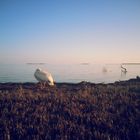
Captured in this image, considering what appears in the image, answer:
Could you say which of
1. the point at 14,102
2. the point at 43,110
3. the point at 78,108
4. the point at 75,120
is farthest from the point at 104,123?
the point at 14,102

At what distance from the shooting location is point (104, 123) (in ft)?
26.1

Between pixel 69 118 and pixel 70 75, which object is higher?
pixel 70 75

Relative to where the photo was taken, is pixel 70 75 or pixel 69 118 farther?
pixel 70 75

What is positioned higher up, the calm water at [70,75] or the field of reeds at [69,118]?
the calm water at [70,75]

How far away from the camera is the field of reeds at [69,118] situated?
23.5ft

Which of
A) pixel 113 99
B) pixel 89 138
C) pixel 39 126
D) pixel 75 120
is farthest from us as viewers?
pixel 113 99

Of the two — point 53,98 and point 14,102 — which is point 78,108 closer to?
point 53,98

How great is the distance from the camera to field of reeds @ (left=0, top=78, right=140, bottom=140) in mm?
7168

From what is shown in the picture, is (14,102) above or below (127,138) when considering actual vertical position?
above

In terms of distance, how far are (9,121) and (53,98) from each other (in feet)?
9.55

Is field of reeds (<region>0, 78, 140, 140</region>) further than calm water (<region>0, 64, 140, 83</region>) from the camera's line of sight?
No

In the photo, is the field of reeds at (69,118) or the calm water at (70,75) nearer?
the field of reeds at (69,118)

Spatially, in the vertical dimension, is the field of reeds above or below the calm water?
below

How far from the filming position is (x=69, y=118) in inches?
329
